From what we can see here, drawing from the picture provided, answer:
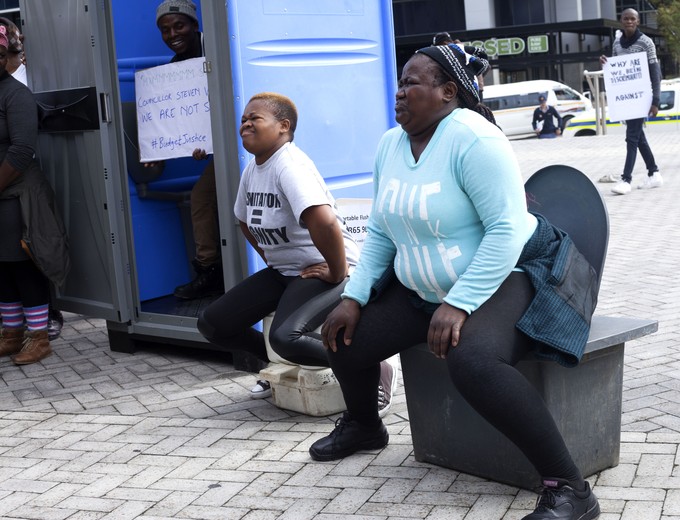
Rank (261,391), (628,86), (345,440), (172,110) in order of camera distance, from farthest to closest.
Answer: (628,86) → (172,110) → (261,391) → (345,440)

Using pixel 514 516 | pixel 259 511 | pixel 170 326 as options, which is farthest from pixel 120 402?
pixel 514 516

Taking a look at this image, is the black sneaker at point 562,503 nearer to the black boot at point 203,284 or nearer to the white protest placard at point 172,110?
the white protest placard at point 172,110

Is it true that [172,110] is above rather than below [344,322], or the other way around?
above

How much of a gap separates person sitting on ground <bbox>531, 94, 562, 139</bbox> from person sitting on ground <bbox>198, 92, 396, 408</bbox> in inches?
991

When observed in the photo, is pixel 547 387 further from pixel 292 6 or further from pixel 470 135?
pixel 292 6

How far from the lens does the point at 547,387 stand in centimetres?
356

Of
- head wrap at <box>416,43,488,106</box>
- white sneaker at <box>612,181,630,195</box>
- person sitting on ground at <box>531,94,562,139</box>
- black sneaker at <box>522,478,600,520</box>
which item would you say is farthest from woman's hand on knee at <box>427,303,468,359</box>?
person sitting on ground at <box>531,94,562,139</box>

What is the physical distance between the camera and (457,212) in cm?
346

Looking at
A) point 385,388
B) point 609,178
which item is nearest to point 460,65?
point 385,388

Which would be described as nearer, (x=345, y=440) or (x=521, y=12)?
(x=345, y=440)

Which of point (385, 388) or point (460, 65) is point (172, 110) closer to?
point (385, 388)

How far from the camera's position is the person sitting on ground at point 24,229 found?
623 centimetres

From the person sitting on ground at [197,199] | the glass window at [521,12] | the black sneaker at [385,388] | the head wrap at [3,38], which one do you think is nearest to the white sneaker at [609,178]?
the person sitting on ground at [197,199]

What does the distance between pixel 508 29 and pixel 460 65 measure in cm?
4480
